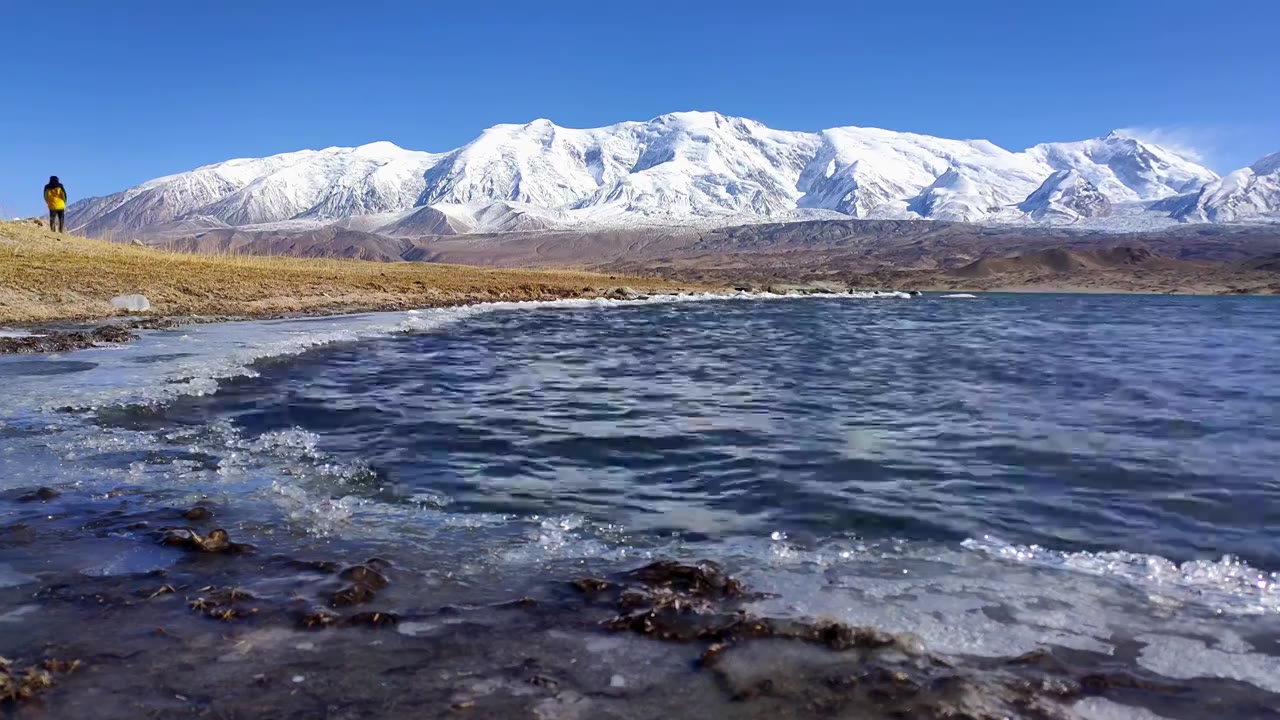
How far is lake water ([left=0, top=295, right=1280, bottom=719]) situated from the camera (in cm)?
419

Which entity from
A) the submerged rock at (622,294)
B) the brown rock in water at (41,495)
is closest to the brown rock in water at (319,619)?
the brown rock in water at (41,495)

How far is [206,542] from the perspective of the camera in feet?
19.5

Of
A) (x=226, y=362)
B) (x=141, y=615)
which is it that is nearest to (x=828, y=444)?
(x=141, y=615)

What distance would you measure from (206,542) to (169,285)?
1016 inches

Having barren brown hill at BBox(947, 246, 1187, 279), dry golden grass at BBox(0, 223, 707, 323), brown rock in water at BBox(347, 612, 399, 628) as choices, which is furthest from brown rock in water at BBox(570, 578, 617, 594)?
barren brown hill at BBox(947, 246, 1187, 279)

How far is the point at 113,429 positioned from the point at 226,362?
6.42 meters

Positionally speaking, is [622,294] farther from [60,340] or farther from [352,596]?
[352,596]

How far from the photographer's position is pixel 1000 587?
18.3 ft

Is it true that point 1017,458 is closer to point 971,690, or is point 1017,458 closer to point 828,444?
point 828,444

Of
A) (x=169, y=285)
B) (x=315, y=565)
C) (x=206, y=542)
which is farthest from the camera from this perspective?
(x=169, y=285)

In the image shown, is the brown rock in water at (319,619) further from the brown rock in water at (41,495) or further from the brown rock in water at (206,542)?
the brown rock in water at (41,495)

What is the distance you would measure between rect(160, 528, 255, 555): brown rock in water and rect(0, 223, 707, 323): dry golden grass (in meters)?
19.3

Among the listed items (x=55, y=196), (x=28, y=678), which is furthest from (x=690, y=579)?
(x=55, y=196)

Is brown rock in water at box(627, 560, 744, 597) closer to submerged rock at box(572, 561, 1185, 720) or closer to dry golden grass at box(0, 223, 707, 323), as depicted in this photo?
submerged rock at box(572, 561, 1185, 720)
